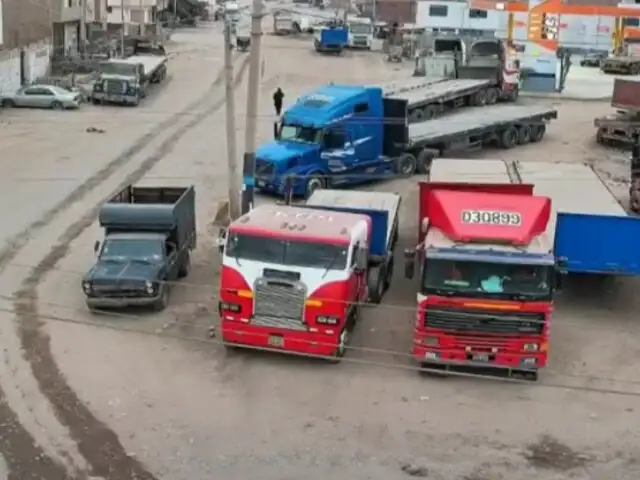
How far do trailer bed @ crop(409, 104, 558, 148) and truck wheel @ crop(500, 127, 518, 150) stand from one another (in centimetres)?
44

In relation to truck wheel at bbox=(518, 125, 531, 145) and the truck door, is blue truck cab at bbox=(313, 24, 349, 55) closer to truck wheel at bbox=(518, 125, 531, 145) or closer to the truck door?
truck wheel at bbox=(518, 125, 531, 145)

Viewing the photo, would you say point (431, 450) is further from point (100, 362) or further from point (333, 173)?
point (333, 173)

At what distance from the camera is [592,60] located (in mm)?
71375

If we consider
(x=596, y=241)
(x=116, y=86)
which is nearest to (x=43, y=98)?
(x=116, y=86)

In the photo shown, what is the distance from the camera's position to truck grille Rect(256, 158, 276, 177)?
3002cm

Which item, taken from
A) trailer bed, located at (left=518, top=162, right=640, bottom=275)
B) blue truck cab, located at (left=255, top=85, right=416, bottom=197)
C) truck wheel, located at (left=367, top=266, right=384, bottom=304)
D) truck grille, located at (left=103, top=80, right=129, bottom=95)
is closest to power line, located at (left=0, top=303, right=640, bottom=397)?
truck wheel, located at (left=367, top=266, right=384, bottom=304)

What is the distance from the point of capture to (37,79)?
54906 millimetres

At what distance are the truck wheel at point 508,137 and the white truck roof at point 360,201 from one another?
51.3ft

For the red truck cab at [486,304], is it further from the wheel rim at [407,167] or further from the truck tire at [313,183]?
the wheel rim at [407,167]

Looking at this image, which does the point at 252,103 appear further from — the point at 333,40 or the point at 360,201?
the point at 333,40

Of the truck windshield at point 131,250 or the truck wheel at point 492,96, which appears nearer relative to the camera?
the truck windshield at point 131,250

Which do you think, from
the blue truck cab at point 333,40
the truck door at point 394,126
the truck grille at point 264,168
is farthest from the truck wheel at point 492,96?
the blue truck cab at point 333,40

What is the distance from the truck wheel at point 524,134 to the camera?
39750 mm

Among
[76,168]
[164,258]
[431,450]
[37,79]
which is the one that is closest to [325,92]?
[76,168]
